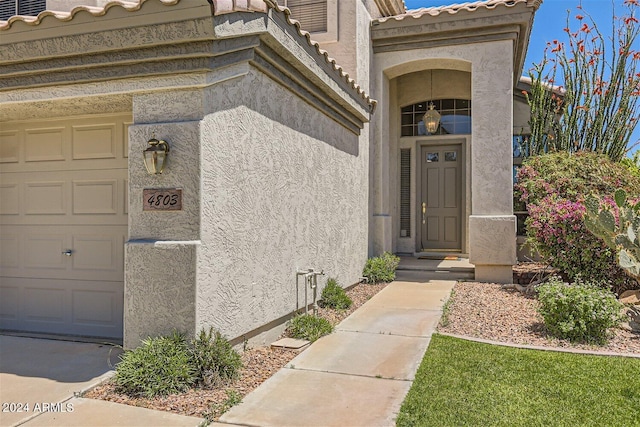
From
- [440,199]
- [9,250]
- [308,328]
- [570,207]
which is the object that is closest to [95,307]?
[9,250]

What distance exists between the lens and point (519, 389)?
434 cm

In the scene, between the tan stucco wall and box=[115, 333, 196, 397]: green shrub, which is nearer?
box=[115, 333, 196, 397]: green shrub

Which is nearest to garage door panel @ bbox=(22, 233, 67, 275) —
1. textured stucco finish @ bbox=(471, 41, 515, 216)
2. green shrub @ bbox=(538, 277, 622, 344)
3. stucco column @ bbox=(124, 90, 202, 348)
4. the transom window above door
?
stucco column @ bbox=(124, 90, 202, 348)

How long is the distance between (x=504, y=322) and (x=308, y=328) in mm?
2838

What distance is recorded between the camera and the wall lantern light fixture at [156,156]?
4594mm

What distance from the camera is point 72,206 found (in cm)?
603

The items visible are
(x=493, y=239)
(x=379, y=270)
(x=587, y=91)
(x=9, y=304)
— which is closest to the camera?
(x=9, y=304)

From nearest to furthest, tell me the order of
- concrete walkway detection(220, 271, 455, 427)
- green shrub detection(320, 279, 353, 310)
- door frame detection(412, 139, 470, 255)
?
concrete walkway detection(220, 271, 455, 427)
green shrub detection(320, 279, 353, 310)
door frame detection(412, 139, 470, 255)

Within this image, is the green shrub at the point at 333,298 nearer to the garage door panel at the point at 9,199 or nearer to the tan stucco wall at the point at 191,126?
the tan stucco wall at the point at 191,126

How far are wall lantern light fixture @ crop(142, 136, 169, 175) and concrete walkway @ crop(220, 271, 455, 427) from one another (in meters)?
2.27

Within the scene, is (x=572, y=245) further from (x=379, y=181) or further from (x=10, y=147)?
(x=10, y=147)

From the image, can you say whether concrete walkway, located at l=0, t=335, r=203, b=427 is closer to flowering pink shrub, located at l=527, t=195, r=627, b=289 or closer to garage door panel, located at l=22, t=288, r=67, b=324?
garage door panel, located at l=22, t=288, r=67, b=324

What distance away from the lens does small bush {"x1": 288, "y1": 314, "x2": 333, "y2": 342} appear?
6020 mm

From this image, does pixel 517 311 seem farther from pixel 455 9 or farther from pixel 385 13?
pixel 385 13
